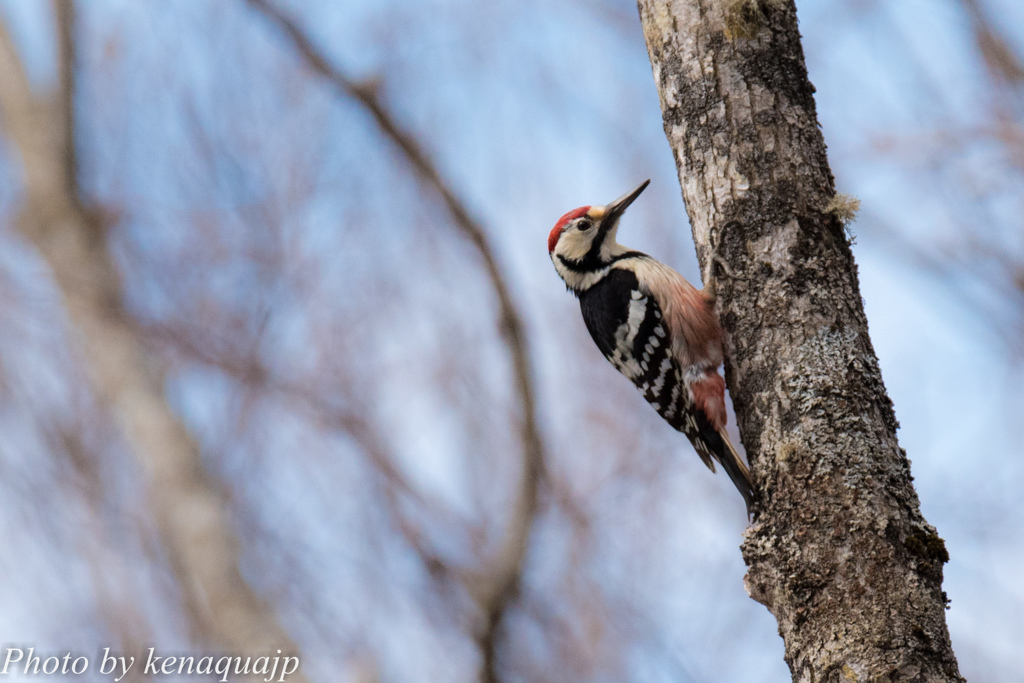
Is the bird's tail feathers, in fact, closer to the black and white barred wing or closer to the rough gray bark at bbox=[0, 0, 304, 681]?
the black and white barred wing

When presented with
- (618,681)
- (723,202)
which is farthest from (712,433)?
(618,681)

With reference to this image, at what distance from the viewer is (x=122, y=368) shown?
590 cm

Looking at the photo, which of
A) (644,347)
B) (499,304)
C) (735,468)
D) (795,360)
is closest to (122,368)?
(499,304)

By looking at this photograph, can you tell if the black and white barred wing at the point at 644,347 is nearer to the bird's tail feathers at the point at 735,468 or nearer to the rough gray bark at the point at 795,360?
the bird's tail feathers at the point at 735,468

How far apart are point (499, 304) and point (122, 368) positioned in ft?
10.7

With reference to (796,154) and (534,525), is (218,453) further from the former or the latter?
(796,154)

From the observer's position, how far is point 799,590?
227 cm

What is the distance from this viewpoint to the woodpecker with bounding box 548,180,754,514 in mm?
3525

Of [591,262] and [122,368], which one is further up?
[122,368]

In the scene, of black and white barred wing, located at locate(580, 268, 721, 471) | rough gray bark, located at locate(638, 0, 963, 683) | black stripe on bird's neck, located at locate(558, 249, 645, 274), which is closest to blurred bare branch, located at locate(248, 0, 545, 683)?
black and white barred wing, located at locate(580, 268, 721, 471)

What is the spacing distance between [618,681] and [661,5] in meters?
5.23

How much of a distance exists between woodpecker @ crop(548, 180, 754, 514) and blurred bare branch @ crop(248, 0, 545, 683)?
55cm

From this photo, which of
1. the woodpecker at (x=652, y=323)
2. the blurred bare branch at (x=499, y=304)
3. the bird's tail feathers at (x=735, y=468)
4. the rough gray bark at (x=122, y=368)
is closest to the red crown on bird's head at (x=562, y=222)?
the woodpecker at (x=652, y=323)

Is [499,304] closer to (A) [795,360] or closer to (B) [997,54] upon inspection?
(A) [795,360]
